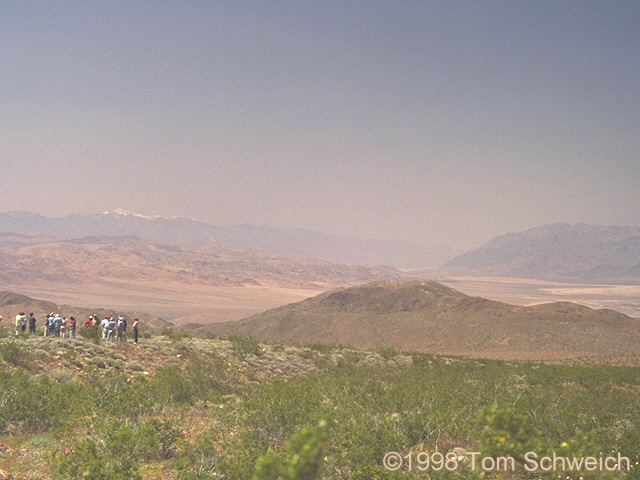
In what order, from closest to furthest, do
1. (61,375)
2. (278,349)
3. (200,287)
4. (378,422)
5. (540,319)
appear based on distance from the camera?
1. (378,422)
2. (61,375)
3. (278,349)
4. (540,319)
5. (200,287)

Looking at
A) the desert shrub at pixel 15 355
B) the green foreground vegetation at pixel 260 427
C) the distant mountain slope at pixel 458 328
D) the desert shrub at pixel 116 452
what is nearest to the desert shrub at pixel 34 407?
the green foreground vegetation at pixel 260 427

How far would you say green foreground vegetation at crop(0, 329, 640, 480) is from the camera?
6629 millimetres

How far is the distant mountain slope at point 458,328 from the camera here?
52375 mm

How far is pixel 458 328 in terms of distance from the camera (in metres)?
59.6

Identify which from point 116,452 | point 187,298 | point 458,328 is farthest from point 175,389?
point 187,298

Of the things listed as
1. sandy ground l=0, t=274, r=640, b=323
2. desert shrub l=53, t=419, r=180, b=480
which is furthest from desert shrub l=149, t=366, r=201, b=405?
sandy ground l=0, t=274, r=640, b=323

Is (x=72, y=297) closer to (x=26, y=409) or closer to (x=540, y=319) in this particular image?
(x=540, y=319)

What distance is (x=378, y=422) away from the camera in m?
10.2

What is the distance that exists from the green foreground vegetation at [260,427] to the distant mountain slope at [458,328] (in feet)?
112

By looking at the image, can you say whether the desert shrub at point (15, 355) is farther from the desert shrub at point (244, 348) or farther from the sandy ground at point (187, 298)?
the sandy ground at point (187, 298)

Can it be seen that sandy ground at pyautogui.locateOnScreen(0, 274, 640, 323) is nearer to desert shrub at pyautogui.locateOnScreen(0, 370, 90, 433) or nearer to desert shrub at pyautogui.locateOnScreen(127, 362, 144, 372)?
desert shrub at pyautogui.locateOnScreen(127, 362, 144, 372)

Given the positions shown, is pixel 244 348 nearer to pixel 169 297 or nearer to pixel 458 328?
pixel 458 328

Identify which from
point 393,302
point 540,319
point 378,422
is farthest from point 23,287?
point 378,422

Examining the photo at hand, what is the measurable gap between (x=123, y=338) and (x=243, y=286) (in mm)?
148772
